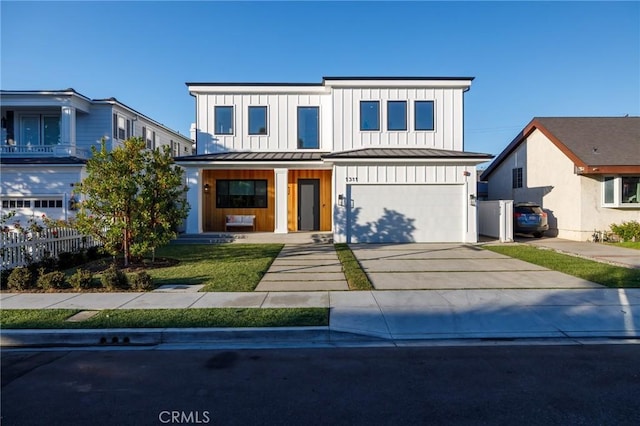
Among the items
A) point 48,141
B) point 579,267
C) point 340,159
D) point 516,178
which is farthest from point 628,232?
point 48,141

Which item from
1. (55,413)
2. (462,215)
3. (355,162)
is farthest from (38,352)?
(462,215)

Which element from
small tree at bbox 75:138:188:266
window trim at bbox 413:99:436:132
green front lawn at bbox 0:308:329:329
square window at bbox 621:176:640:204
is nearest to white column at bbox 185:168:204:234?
small tree at bbox 75:138:188:266

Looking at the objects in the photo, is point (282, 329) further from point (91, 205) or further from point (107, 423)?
point (91, 205)

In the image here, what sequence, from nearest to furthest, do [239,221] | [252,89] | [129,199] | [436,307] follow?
[436,307]
[129,199]
[239,221]
[252,89]

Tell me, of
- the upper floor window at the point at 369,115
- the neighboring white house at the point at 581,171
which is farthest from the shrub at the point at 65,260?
the neighboring white house at the point at 581,171

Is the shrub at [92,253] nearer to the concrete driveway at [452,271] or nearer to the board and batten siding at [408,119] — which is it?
the concrete driveway at [452,271]

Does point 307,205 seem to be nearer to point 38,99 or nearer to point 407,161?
point 407,161

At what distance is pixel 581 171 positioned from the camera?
55.1 feet

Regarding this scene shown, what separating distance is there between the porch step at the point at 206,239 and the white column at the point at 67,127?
916cm

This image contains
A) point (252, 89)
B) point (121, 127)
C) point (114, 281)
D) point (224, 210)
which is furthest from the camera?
point (121, 127)

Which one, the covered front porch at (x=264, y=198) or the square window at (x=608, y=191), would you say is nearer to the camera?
the square window at (x=608, y=191)

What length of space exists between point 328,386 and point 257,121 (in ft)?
54.7

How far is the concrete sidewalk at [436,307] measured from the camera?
566cm

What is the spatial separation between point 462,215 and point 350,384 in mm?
13881
